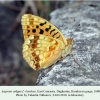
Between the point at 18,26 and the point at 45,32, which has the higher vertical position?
the point at 45,32

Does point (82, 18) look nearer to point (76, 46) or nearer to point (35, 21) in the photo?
point (76, 46)

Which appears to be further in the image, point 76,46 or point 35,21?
point 76,46
